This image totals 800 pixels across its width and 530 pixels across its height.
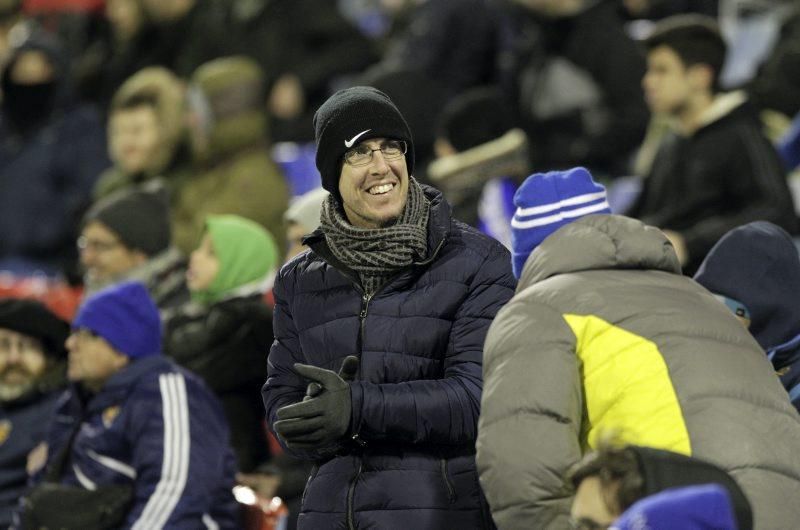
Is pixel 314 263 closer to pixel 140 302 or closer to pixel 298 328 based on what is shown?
pixel 298 328

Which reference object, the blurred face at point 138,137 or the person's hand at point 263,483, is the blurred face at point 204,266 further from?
the blurred face at point 138,137

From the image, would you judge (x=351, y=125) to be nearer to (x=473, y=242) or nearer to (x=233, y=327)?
(x=473, y=242)

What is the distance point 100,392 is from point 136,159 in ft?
11.5

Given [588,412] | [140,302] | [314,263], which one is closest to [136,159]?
[140,302]

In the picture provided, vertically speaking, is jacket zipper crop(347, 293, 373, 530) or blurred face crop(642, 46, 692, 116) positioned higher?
blurred face crop(642, 46, 692, 116)

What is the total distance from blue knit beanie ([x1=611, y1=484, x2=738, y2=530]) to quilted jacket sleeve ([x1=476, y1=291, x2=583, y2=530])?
2.90 feet

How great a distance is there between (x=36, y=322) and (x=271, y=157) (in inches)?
101

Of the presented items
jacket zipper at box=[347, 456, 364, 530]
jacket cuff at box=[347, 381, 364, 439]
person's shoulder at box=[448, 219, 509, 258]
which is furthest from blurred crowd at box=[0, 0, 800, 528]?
jacket zipper at box=[347, 456, 364, 530]

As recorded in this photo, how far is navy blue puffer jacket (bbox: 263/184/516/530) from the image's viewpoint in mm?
5055

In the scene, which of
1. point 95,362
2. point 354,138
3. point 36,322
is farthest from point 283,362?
point 36,322

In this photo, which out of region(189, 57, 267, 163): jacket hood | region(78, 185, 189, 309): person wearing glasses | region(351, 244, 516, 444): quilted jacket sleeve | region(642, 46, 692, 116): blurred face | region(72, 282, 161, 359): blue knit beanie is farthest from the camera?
region(189, 57, 267, 163): jacket hood

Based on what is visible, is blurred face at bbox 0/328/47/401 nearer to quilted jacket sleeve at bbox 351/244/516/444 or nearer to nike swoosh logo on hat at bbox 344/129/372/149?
nike swoosh logo on hat at bbox 344/129/372/149

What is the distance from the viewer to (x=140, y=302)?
23.3ft

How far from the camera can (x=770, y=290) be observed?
561 centimetres
